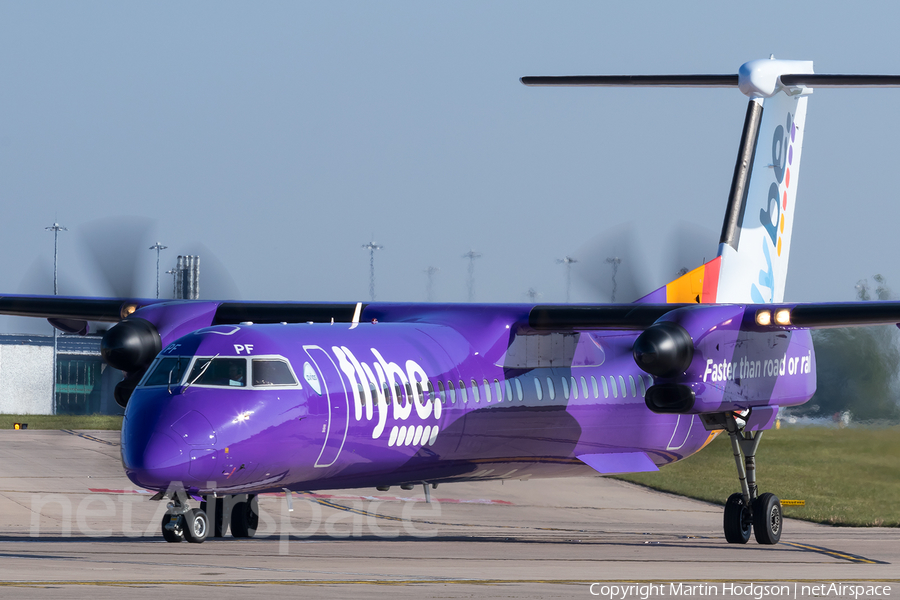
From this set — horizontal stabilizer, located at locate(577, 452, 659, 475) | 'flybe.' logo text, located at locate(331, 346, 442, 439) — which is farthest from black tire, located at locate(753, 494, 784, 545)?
'flybe.' logo text, located at locate(331, 346, 442, 439)

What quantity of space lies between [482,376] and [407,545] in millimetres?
2687

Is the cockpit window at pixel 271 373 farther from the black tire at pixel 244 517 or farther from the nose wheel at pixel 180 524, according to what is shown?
the black tire at pixel 244 517

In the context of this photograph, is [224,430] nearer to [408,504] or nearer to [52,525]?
[52,525]

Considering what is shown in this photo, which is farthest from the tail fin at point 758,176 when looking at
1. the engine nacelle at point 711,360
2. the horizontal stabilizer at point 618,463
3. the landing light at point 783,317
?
the landing light at point 783,317

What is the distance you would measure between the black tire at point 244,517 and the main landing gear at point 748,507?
7.31m

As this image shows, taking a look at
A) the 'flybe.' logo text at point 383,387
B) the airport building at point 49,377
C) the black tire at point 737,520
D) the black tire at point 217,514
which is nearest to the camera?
the 'flybe.' logo text at point 383,387

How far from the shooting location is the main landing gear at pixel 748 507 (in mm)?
20078

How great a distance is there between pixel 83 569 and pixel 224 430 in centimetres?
238

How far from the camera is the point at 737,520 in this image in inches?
795

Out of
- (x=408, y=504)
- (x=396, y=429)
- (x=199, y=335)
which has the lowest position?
(x=408, y=504)

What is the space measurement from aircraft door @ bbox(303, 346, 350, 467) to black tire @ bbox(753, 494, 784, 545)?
24.6 feet

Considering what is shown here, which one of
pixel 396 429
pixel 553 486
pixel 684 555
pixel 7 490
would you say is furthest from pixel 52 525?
pixel 553 486

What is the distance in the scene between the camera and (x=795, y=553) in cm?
1795

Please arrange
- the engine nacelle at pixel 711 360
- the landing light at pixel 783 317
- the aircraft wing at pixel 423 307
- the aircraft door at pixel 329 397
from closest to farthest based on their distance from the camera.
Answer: the aircraft door at pixel 329 397, the engine nacelle at pixel 711 360, the aircraft wing at pixel 423 307, the landing light at pixel 783 317
